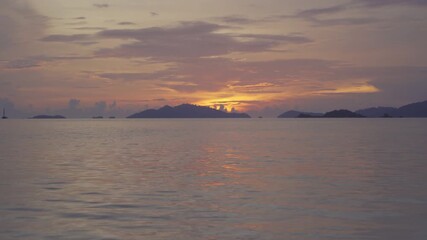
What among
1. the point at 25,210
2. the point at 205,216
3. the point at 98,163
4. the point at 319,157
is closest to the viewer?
the point at 205,216

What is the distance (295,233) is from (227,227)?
2273 mm

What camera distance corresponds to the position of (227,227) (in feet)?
55.4

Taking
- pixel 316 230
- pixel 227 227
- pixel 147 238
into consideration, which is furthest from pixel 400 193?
pixel 147 238

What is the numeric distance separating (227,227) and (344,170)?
18.9 m

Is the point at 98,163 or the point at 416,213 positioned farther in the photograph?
the point at 98,163

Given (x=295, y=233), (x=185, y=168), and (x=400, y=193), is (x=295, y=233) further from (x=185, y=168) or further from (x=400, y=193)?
(x=185, y=168)

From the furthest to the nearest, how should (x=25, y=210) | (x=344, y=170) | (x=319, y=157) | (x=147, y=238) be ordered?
1. (x=319, y=157)
2. (x=344, y=170)
3. (x=25, y=210)
4. (x=147, y=238)

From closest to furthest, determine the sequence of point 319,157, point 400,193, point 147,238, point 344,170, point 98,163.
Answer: point 147,238
point 400,193
point 344,170
point 98,163
point 319,157

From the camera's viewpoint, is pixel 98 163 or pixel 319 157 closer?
pixel 98 163

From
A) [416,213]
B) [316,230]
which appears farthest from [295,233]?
[416,213]

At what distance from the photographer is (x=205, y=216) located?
18.7m

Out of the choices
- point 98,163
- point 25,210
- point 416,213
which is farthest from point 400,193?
point 98,163

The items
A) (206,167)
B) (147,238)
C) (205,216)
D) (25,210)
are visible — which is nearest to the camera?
(147,238)

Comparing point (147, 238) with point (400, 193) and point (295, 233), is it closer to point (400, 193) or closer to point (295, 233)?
point (295, 233)
